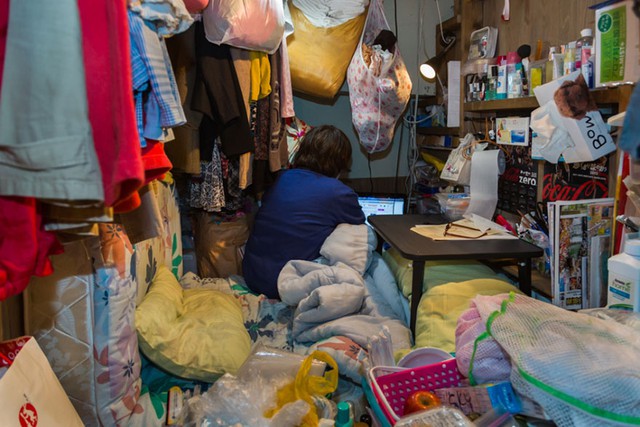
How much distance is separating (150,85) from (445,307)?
1080 millimetres

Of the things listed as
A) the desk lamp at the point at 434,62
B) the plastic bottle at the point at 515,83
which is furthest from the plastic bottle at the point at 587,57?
the desk lamp at the point at 434,62

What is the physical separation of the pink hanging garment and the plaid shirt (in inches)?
68.3

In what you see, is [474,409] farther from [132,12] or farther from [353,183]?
[353,183]

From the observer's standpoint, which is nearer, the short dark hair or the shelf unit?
the shelf unit

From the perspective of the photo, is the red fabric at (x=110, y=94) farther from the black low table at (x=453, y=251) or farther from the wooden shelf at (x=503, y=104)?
the wooden shelf at (x=503, y=104)

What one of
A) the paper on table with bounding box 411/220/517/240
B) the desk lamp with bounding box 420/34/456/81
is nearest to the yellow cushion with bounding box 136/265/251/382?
the paper on table with bounding box 411/220/517/240

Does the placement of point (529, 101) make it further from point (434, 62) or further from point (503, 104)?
point (434, 62)

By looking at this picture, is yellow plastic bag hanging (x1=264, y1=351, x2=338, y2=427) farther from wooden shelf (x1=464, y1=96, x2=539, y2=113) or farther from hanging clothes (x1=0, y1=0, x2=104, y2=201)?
wooden shelf (x1=464, y1=96, x2=539, y2=113)

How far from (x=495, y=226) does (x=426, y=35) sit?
144 cm

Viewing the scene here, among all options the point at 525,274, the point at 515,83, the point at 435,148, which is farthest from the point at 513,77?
the point at 435,148

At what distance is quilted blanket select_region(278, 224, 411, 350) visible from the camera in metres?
1.71

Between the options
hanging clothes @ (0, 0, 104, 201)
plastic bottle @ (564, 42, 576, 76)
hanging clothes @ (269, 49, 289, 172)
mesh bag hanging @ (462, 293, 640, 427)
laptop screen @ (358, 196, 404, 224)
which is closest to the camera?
hanging clothes @ (0, 0, 104, 201)

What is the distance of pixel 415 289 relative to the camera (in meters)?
1.64

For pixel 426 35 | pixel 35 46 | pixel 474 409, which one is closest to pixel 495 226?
pixel 474 409
